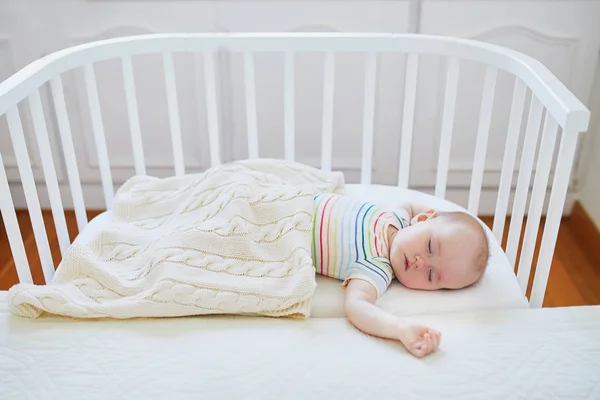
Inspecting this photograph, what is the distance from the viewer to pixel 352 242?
3.64 ft

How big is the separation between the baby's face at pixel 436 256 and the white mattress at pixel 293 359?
7cm

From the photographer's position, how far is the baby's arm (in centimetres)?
93

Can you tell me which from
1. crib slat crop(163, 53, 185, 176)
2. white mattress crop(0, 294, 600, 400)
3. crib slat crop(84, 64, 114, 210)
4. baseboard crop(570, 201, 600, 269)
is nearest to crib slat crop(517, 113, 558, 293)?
white mattress crop(0, 294, 600, 400)

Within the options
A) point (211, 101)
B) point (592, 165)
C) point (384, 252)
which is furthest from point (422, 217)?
point (592, 165)

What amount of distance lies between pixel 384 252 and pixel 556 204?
0.30 meters

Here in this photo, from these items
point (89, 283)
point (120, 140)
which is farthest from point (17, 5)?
point (89, 283)

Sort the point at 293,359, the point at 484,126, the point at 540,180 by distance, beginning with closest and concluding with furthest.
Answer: the point at 293,359, the point at 540,180, the point at 484,126

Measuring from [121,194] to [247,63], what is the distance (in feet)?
1.23

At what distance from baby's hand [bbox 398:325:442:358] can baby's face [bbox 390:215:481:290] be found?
0.14m

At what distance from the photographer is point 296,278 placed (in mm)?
1022

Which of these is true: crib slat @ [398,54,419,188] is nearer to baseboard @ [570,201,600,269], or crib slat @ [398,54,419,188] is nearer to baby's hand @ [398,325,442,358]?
baby's hand @ [398,325,442,358]

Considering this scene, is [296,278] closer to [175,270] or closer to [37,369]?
[175,270]

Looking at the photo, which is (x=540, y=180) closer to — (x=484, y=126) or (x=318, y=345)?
(x=484, y=126)

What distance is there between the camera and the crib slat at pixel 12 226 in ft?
3.31
